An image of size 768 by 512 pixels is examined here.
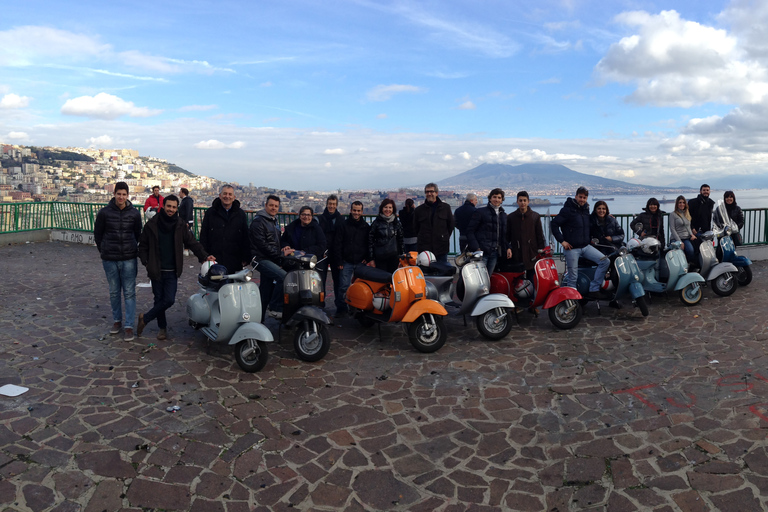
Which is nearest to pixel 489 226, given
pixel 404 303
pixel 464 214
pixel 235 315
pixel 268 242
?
pixel 464 214

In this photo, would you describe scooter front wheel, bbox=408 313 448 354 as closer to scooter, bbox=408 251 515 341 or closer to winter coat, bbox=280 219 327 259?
scooter, bbox=408 251 515 341

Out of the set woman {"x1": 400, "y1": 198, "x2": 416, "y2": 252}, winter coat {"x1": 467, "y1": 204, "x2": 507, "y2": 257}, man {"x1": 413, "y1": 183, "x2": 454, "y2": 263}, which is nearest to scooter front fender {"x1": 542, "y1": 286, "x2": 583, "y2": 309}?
winter coat {"x1": 467, "y1": 204, "x2": 507, "y2": 257}

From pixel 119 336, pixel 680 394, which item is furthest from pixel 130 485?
pixel 680 394

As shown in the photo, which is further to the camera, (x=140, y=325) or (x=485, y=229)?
(x=485, y=229)

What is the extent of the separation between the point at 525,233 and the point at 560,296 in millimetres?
1246

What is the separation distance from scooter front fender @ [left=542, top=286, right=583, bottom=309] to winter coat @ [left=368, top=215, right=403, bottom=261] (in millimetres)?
2153

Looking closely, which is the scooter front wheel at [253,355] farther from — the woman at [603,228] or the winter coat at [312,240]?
the woman at [603,228]

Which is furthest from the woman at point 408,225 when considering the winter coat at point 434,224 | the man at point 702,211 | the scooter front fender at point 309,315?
the man at point 702,211

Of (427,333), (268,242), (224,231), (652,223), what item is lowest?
(427,333)

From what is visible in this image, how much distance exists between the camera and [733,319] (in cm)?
739

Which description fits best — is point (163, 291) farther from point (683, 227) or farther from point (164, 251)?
point (683, 227)

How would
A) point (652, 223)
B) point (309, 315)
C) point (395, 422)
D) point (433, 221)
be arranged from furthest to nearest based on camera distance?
point (652, 223)
point (433, 221)
point (309, 315)
point (395, 422)

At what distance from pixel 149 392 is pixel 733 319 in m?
7.55

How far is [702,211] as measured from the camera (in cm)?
1043
